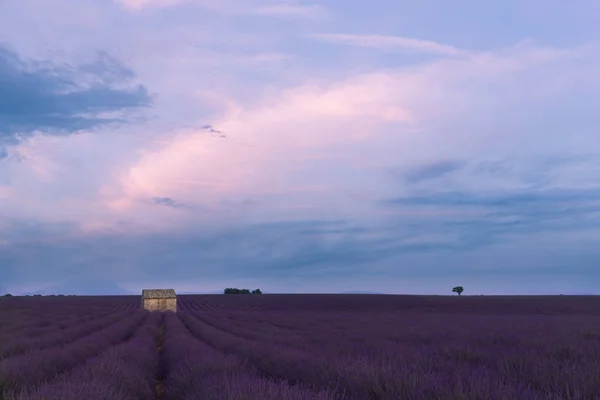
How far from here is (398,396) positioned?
382cm

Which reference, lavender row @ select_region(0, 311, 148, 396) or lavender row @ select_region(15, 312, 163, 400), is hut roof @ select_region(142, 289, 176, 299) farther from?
lavender row @ select_region(15, 312, 163, 400)

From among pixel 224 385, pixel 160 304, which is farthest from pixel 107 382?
pixel 160 304

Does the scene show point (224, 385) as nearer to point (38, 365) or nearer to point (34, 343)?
point (38, 365)

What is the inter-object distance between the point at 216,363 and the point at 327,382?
5.69 ft

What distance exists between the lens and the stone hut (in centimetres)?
4062

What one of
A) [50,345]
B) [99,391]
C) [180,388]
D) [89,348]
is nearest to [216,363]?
[180,388]

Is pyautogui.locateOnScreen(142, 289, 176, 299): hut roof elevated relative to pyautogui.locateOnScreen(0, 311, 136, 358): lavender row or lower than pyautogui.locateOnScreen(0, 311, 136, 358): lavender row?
elevated

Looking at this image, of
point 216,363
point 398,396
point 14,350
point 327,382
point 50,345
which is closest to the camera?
point 398,396

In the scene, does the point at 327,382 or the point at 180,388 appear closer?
the point at 327,382

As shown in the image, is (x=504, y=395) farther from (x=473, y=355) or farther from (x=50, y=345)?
(x=50, y=345)

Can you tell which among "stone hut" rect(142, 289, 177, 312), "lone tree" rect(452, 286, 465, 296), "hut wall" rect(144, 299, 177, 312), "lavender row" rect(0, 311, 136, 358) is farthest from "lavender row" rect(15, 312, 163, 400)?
"lone tree" rect(452, 286, 465, 296)

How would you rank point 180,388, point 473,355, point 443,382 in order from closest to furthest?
1. point 443,382
2. point 180,388
3. point 473,355

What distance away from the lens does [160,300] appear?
41250 mm

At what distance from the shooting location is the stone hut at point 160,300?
40.6 metres
